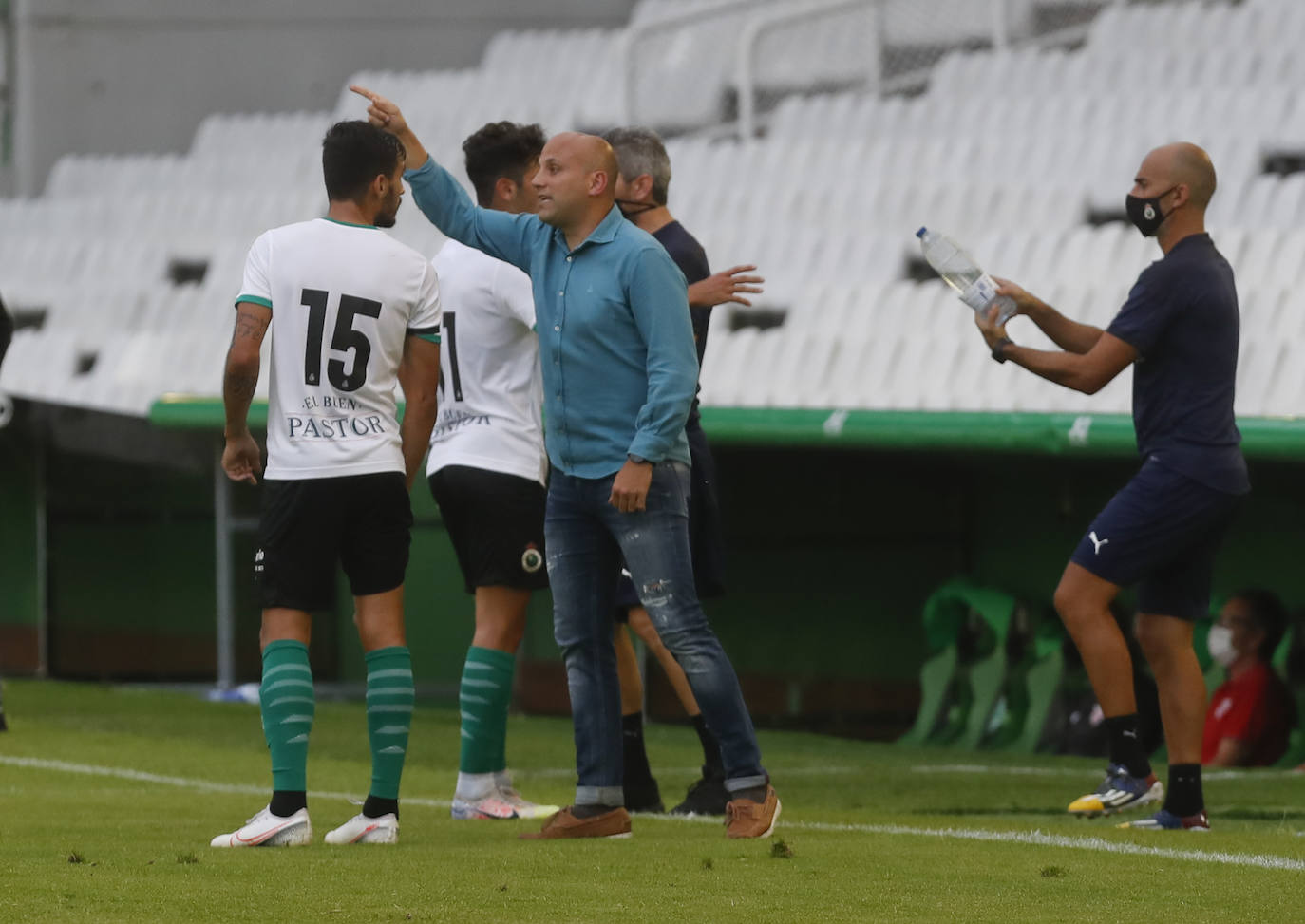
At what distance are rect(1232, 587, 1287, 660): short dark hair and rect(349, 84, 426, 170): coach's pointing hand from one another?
195 inches

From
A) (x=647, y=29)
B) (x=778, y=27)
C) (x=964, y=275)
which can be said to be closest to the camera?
(x=964, y=275)

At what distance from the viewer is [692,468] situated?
5773mm

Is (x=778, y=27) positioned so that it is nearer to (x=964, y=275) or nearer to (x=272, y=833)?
(x=964, y=275)

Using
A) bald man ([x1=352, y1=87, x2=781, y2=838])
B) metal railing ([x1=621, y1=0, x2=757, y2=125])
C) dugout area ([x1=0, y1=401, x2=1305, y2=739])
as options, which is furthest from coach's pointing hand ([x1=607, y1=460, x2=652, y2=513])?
metal railing ([x1=621, y1=0, x2=757, y2=125])

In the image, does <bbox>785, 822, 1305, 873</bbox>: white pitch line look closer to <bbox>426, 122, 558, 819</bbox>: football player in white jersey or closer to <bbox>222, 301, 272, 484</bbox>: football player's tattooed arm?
<bbox>426, 122, 558, 819</bbox>: football player in white jersey

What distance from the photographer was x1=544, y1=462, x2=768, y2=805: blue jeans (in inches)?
198

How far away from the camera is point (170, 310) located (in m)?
14.3

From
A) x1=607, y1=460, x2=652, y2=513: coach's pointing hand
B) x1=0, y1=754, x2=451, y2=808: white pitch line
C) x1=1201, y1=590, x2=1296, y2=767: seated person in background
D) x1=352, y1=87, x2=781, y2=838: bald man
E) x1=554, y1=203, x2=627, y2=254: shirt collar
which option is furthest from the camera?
x1=1201, y1=590, x2=1296, y2=767: seated person in background

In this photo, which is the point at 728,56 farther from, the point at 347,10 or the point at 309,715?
the point at 309,715

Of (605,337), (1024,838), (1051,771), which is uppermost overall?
(605,337)

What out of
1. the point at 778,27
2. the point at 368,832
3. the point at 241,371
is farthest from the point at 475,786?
the point at 778,27

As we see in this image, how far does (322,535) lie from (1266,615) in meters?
5.09

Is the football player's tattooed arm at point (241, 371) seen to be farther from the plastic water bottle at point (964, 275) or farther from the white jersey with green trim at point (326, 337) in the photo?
the plastic water bottle at point (964, 275)

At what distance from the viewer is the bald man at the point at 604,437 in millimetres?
5020
